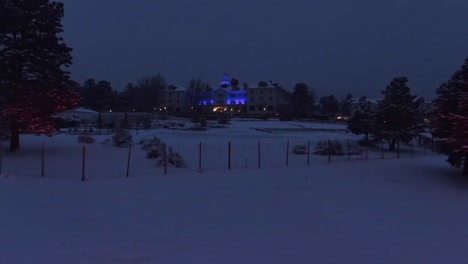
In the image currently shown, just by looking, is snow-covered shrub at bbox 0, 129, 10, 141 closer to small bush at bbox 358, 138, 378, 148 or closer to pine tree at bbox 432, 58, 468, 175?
pine tree at bbox 432, 58, 468, 175

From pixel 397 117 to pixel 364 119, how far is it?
4.52 metres

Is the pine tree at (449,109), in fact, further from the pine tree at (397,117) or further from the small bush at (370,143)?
the small bush at (370,143)

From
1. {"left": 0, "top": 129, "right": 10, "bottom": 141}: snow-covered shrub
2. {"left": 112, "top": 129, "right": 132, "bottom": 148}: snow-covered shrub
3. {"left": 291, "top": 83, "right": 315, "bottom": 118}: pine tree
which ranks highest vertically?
{"left": 291, "top": 83, "right": 315, "bottom": 118}: pine tree

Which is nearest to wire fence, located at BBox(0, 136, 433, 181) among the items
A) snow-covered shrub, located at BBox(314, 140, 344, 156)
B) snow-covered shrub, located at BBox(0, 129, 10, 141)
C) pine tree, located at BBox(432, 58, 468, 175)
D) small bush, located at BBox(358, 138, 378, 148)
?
snow-covered shrub, located at BBox(314, 140, 344, 156)

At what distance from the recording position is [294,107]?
312ft

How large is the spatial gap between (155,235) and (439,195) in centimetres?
854

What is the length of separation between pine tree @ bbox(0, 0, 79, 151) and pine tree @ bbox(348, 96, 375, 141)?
84.0ft

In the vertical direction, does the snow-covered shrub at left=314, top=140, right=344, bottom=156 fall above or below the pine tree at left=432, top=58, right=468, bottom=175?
below

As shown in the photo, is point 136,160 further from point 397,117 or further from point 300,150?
point 397,117

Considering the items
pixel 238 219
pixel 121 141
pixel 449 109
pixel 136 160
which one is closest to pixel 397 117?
pixel 449 109

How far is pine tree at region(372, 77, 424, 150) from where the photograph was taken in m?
35.8

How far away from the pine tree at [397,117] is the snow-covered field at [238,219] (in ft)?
66.8

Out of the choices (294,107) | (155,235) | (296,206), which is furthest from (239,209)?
(294,107)

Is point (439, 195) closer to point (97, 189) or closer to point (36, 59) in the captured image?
point (97, 189)
